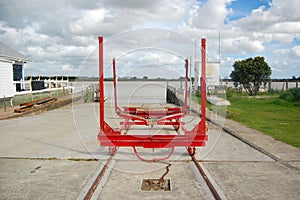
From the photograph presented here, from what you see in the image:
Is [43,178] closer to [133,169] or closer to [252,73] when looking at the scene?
[133,169]

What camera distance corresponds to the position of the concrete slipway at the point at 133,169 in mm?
4566

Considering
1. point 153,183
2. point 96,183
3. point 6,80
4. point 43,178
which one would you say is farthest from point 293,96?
point 43,178

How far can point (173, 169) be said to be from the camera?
5691 millimetres

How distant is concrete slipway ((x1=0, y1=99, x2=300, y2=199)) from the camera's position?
457 centimetres

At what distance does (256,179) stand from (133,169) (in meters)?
2.16

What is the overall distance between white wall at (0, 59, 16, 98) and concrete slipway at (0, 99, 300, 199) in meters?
7.45

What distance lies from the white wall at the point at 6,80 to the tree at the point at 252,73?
19158 millimetres

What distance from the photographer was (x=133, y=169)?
5680mm

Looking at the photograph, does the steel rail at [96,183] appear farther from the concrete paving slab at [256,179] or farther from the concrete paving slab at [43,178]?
the concrete paving slab at [256,179]

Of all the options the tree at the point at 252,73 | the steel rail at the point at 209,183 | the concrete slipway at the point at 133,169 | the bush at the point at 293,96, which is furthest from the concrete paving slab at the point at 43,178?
the tree at the point at 252,73

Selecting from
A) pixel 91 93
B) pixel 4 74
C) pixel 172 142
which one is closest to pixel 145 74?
pixel 172 142

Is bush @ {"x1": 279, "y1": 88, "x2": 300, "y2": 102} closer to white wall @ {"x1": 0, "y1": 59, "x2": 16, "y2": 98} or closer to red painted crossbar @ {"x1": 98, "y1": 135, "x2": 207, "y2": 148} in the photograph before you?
red painted crossbar @ {"x1": 98, "y1": 135, "x2": 207, "y2": 148}

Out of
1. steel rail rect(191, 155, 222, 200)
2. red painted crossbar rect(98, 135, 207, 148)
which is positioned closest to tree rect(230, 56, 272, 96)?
steel rail rect(191, 155, 222, 200)

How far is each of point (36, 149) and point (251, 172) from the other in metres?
4.90
